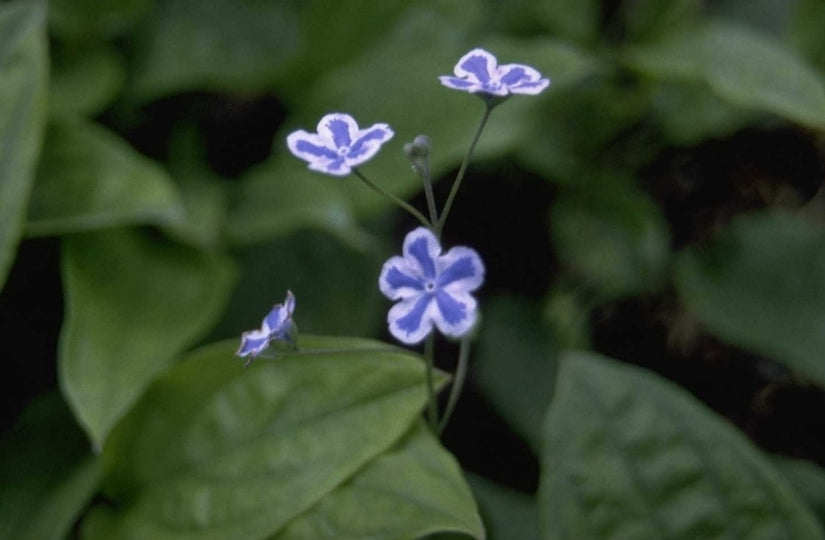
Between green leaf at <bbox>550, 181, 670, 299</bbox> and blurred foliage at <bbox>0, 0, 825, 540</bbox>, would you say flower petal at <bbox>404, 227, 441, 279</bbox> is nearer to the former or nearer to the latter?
blurred foliage at <bbox>0, 0, 825, 540</bbox>

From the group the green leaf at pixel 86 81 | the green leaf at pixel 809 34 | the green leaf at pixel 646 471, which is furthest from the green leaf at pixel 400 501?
the green leaf at pixel 809 34

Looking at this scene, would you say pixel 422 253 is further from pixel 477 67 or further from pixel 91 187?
pixel 91 187

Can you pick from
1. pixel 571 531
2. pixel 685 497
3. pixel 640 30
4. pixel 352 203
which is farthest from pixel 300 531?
pixel 640 30

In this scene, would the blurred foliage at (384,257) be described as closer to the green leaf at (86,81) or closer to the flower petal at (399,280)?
the green leaf at (86,81)

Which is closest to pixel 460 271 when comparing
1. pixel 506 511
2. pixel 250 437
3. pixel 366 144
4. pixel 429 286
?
pixel 429 286

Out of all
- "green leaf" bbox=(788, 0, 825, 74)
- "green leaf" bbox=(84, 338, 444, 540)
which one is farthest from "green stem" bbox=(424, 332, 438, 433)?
"green leaf" bbox=(788, 0, 825, 74)

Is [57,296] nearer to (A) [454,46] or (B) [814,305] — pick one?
(A) [454,46]
